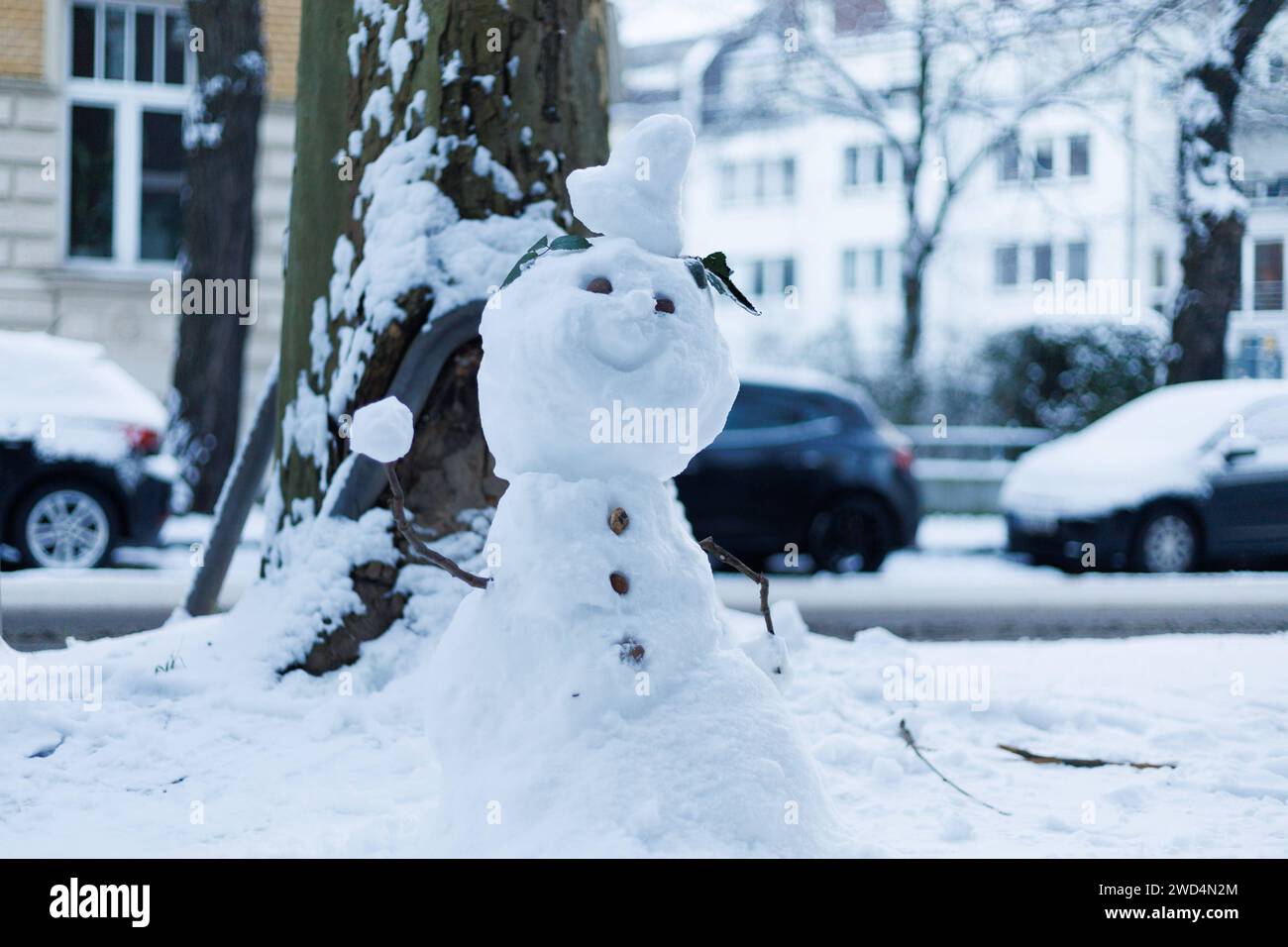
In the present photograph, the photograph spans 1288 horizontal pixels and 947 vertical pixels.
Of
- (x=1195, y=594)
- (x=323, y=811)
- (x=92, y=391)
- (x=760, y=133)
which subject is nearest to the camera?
(x=323, y=811)

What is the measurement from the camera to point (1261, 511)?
9539 millimetres

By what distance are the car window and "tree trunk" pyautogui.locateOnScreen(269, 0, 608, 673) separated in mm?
5306

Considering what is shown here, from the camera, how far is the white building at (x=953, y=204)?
14.7 metres

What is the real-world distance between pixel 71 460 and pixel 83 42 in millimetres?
7548

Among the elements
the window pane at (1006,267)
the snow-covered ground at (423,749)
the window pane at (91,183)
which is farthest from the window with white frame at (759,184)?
the snow-covered ground at (423,749)

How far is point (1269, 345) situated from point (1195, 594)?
28.7ft

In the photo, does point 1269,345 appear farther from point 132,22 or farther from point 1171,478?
point 132,22

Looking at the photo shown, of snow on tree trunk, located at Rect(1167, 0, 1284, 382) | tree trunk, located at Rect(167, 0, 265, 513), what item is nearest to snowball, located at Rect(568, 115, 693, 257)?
tree trunk, located at Rect(167, 0, 265, 513)

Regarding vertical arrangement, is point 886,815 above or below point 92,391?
below

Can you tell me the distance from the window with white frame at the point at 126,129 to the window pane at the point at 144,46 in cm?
1

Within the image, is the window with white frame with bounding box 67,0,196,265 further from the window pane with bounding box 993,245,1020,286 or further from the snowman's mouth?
the window pane with bounding box 993,245,1020,286

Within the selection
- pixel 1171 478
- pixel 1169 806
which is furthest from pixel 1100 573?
pixel 1169 806

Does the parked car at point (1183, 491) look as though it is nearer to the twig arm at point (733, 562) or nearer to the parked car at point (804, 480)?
the parked car at point (804, 480)

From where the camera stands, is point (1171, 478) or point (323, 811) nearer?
point (323, 811)
